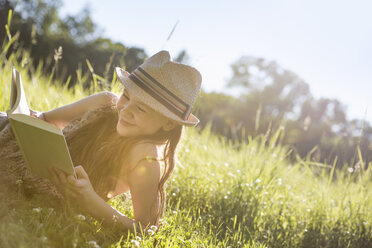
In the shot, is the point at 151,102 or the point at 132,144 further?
the point at 132,144

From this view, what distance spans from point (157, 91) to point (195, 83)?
0.29 m

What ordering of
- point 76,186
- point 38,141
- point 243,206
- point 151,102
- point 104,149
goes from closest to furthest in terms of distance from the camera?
point 38,141 → point 76,186 → point 151,102 → point 104,149 → point 243,206

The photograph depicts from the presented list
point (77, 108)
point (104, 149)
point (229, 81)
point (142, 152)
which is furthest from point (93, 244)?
point (229, 81)

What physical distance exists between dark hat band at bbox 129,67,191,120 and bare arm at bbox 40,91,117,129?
0.59 m

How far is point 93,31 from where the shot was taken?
25.3 meters

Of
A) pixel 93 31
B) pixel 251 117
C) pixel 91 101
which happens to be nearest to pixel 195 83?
pixel 91 101

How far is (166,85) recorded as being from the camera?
6.43ft

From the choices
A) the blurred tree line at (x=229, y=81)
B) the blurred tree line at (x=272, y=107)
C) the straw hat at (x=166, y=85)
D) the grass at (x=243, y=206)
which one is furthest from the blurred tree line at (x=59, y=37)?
the straw hat at (x=166, y=85)

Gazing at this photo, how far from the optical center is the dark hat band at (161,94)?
1.91 metres

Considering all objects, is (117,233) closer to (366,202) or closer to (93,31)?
(366,202)

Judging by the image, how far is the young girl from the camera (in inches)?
73.2

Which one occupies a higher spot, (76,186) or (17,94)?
(17,94)

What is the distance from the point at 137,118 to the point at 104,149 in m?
0.44

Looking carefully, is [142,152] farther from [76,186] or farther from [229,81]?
[229,81]
